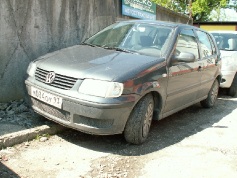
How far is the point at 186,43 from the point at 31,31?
255 cm

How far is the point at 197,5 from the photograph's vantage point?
27.5m

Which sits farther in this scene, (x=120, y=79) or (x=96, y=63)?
(x=96, y=63)

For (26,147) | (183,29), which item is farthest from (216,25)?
(26,147)

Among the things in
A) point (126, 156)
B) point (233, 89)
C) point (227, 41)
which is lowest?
point (233, 89)

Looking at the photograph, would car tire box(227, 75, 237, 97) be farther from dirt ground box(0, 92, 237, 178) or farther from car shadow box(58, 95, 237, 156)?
dirt ground box(0, 92, 237, 178)

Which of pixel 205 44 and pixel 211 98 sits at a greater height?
pixel 205 44

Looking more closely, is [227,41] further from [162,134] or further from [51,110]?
[51,110]

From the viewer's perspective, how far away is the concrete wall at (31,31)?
488cm

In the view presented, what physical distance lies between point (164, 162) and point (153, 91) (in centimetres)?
92

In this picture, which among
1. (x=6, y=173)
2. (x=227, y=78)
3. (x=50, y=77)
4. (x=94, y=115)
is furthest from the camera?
(x=227, y=78)

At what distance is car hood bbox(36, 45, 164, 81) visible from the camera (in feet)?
11.8

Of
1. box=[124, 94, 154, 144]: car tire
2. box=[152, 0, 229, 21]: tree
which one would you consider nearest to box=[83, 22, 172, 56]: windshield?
box=[124, 94, 154, 144]: car tire

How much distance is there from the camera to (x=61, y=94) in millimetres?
3580

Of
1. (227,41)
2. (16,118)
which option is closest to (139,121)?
(16,118)
